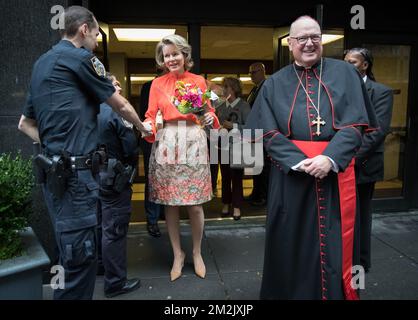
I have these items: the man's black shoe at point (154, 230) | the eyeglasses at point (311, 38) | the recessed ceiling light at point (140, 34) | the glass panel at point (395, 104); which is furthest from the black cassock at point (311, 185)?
the recessed ceiling light at point (140, 34)

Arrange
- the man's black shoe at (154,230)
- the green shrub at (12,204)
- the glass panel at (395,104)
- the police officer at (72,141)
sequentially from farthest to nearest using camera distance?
the glass panel at (395,104), the man's black shoe at (154,230), the green shrub at (12,204), the police officer at (72,141)

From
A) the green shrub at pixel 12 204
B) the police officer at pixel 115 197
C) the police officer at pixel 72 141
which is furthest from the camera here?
the police officer at pixel 115 197

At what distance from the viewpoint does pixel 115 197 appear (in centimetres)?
340

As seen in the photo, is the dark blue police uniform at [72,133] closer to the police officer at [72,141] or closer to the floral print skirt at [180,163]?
the police officer at [72,141]

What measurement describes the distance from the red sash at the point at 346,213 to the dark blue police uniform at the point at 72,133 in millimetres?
1345

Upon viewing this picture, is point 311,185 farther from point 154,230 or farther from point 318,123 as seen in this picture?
point 154,230

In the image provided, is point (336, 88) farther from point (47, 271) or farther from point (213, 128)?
point (47, 271)

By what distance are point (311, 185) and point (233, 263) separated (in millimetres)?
1772

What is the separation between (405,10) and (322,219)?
4232mm

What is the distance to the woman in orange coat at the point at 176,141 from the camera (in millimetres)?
3574

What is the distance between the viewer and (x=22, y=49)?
350 centimetres

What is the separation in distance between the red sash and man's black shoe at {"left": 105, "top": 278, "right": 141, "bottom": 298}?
1809 mm

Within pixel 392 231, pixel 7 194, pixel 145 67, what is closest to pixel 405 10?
pixel 392 231

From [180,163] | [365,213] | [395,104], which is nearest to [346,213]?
[365,213]
